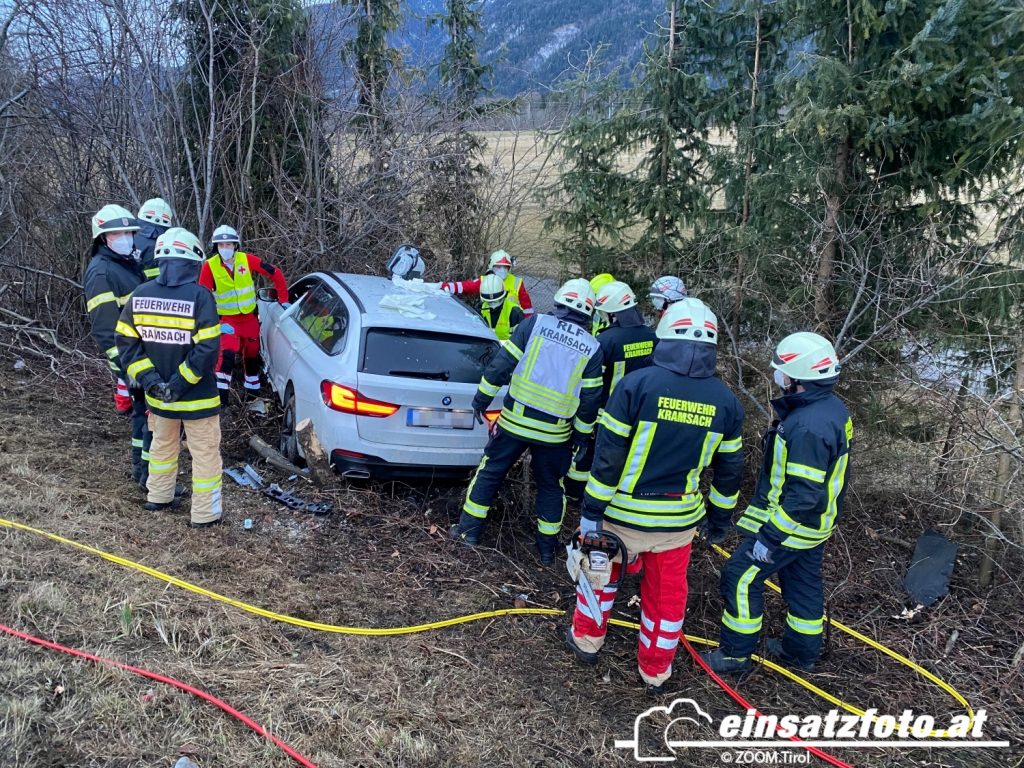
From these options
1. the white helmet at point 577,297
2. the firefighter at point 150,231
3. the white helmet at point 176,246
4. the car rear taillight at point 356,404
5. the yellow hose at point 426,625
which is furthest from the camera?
the firefighter at point 150,231

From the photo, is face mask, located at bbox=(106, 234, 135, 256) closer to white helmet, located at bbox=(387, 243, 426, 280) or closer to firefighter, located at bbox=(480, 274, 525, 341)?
white helmet, located at bbox=(387, 243, 426, 280)

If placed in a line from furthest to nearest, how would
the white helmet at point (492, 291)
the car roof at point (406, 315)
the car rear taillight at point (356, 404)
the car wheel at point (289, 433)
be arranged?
1. the white helmet at point (492, 291)
2. the car wheel at point (289, 433)
3. the car roof at point (406, 315)
4. the car rear taillight at point (356, 404)

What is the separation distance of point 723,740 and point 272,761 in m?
2.11

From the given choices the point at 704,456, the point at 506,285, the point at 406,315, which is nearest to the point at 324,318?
the point at 406,315

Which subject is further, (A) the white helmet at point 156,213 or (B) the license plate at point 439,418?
(A) the white helmet at point 156,213

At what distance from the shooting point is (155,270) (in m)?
5.72

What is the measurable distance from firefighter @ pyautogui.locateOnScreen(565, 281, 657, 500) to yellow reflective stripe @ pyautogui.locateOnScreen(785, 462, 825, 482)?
1.54 meters

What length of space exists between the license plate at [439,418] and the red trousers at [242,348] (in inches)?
106

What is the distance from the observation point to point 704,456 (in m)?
3.76

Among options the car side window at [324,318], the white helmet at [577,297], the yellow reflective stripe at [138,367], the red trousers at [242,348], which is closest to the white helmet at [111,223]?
the yellow reflective stripe at [138,367]

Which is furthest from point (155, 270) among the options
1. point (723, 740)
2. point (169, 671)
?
point (723, 740)

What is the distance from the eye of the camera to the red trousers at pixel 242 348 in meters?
7.01

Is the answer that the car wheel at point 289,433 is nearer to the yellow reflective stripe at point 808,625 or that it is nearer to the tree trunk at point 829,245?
the yellow reflective stripe at point 808,625

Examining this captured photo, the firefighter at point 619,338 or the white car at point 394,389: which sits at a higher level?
the firefighter at point 619,338
